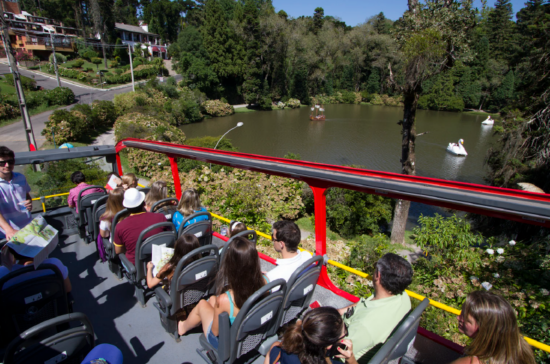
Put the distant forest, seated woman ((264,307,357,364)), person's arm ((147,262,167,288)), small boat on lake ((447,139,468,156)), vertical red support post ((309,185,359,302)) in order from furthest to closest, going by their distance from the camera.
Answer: the distant forest
small boat on lake ((447,139,468,156))
person's arm ((147,262,167,288))
vertical red support post ((309,185,359,302))
seated woman ((264,307,357,364))

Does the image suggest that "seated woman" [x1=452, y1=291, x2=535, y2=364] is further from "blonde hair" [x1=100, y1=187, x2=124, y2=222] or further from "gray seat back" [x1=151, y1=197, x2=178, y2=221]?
"blonde hair" [x1=100, y1=187, x2=124, y2=222]

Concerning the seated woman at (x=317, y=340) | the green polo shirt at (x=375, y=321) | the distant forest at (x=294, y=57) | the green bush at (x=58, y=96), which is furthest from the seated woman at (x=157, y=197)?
the distant forest at (x=294, y=57)

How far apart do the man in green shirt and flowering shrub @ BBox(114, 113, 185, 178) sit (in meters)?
14.1

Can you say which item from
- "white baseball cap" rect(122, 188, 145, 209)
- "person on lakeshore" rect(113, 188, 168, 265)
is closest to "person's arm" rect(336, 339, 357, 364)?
"person on lakeshore" rect(113, 188, 168, 265)

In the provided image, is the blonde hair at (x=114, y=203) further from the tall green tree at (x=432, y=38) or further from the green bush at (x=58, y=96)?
the green bush at (x=58, y=96)

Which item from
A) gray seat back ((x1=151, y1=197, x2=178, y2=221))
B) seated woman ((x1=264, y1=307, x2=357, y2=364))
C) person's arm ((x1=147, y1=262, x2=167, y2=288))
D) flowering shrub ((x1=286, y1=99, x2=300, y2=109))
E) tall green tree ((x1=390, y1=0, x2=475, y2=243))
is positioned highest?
tall green tree ((x1=390, y1=0, x2=475, y2=243))

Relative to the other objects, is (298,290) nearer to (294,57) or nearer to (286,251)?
(286,251)

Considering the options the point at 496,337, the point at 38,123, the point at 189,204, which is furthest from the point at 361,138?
the point at 496,337

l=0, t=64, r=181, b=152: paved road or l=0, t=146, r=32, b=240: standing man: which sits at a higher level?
l=0, t=146, r=32, b=240: standing man

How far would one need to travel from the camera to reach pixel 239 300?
6.72 feet

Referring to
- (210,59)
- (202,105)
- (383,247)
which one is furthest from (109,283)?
(210,59)

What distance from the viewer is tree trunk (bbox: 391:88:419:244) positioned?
10.1m

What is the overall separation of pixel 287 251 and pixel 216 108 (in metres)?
40.4

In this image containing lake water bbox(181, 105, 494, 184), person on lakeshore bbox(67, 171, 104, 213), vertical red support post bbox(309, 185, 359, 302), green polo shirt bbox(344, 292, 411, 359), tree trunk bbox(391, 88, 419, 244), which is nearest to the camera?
green polo shirt bbox(344, 292, 411, 359)
